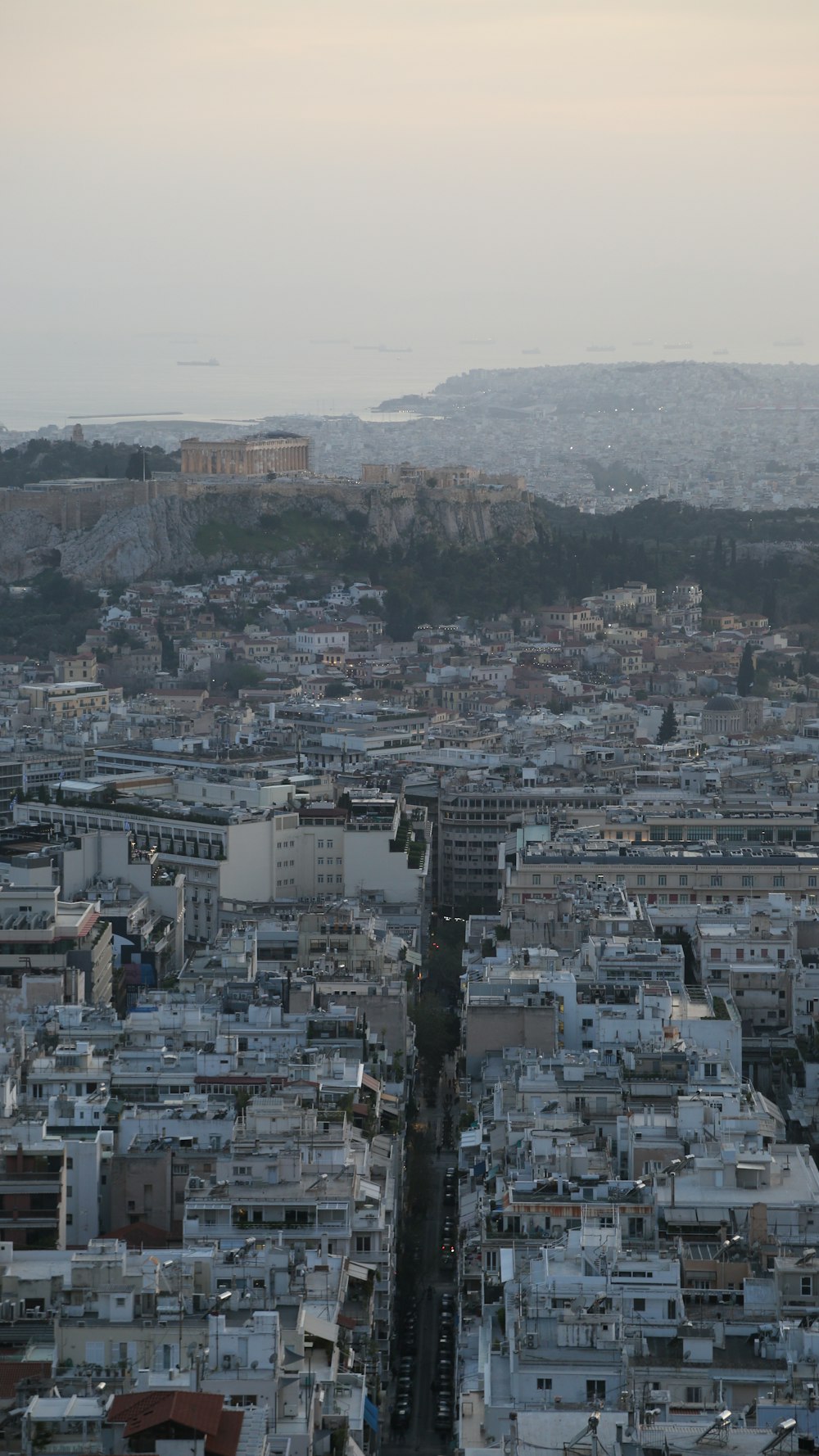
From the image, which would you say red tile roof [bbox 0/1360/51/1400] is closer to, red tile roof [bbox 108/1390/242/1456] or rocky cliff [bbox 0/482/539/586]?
red tile roof [bbox 108/1390/242/1456]

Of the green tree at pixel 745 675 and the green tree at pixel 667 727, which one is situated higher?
the green tree at pixel 667 727

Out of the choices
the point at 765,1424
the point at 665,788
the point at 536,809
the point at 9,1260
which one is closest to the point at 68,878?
the point at 536,809

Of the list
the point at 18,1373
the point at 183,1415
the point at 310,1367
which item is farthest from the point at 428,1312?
the point at 183,1415

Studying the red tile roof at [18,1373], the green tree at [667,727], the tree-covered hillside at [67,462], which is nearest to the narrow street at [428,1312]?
the red tile roof at [18,1373]

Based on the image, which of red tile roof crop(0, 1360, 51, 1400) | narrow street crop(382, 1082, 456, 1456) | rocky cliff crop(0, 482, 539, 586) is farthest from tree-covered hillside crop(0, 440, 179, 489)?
red tile roof crop(0, 1360, 51, 1400)

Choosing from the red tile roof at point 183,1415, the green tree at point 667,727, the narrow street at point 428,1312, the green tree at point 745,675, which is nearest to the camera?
the red tile roof at point 183,1415

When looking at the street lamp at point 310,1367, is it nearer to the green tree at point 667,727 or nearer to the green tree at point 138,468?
the green tree at point 667,727

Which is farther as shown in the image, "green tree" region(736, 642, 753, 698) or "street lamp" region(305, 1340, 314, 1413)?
"green tree" region(736, 642, 753, 698)
